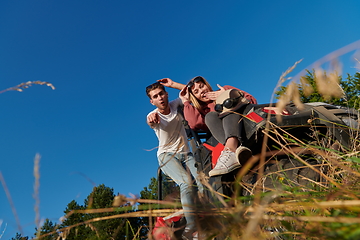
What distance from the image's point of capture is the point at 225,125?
2.67 meters

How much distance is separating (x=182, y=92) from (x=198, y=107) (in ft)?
1.50

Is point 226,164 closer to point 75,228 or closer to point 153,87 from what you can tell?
point 75,228

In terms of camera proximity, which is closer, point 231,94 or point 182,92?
point 231,94

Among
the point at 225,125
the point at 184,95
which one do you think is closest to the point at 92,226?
the point at 225,125

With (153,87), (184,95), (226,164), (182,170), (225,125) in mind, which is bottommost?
(226,164)

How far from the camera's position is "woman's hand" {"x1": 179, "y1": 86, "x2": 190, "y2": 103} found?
4.11 meters

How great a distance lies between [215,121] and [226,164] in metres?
0.69

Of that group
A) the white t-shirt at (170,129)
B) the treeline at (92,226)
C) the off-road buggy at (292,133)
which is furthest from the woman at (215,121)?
the treeline at (92,226)

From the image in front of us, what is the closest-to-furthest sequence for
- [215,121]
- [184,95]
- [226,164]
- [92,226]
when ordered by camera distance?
[92,226]
[226,164]
[215,121]
[184,95]

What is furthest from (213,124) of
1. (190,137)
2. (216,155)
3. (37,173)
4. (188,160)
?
(37,173)

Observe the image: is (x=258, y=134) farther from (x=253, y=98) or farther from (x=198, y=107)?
(x=198, y=107)

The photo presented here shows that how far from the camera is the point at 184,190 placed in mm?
3188

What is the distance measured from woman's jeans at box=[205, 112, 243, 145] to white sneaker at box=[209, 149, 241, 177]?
8.2 inches

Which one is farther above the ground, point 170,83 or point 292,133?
point 170,83
